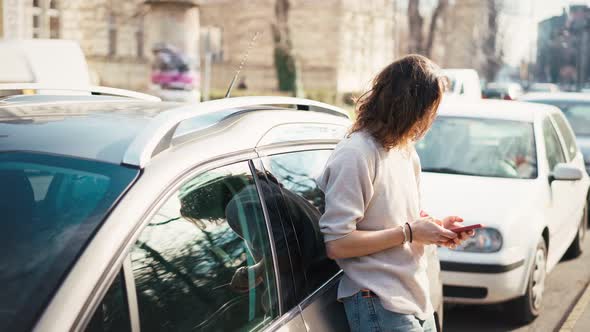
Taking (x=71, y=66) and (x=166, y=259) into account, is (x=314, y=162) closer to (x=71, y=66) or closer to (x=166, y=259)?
(x=166, y=259)

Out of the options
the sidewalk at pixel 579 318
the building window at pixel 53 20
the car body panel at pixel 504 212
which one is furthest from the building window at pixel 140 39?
the sidewalk at pixel 579 318

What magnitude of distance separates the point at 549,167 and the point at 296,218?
4.89m

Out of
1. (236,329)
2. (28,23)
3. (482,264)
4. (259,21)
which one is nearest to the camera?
(236,329)

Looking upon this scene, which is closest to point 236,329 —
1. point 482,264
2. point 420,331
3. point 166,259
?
point 166,259

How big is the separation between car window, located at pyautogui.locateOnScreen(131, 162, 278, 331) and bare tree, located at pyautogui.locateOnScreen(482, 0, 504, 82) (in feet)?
204

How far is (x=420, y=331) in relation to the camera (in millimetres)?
2818

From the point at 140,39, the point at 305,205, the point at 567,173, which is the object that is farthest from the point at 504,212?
the point at 140,39

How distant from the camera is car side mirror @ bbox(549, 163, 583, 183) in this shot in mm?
6672

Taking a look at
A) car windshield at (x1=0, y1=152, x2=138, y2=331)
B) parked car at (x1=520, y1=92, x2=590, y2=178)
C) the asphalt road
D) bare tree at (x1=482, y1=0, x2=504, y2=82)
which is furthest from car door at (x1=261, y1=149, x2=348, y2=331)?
bare tree at (x1=482, y1=0, x2=504, y2=82)

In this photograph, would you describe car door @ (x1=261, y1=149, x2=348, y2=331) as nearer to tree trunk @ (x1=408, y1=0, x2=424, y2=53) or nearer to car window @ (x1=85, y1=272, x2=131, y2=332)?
car window @ (x1=85, y1=272, x2=131, y2=332)

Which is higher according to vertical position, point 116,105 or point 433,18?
point 433,18

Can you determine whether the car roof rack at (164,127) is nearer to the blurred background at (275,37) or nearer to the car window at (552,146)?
the car window at (552,146)

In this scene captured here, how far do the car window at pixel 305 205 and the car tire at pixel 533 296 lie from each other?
335 cm

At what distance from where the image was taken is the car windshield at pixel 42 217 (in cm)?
185
